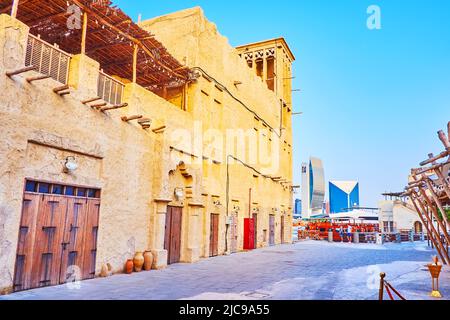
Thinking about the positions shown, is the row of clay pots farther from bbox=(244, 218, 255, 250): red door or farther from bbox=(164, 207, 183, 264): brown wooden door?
bbox=(244, 218, 255, 250): red door

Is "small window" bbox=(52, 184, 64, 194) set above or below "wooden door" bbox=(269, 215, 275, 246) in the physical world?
above

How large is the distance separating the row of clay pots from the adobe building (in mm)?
273

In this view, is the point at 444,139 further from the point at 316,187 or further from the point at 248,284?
the point at 316,187

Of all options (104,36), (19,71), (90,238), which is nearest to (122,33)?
(104,36)

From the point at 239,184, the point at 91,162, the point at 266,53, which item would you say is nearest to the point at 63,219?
the point at 91,162

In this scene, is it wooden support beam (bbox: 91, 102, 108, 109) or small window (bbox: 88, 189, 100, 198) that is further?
small window (bbox: 88, 189, 100, 198)

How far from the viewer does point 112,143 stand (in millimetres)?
11078

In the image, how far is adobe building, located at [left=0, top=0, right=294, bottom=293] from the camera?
27.2ft

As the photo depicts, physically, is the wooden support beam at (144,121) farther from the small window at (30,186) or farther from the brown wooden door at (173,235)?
the small window at (30,186)

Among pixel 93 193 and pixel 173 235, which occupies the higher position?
pixel 93 193

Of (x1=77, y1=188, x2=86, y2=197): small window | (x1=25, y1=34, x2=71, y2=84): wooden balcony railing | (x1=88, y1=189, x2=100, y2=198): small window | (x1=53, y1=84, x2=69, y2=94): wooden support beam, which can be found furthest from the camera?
(x1=88, y1=189, x2=100, y2=198): small window

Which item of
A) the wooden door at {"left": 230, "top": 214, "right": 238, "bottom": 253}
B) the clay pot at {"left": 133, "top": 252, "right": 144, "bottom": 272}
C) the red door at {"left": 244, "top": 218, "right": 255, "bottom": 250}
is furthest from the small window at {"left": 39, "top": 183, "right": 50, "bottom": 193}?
the red door at {"left": 244, "top": 218, "right": 255, "bottom": 250}

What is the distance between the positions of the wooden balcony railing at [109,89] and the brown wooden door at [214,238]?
8175 millimetres

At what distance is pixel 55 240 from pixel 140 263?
10.9 feet
